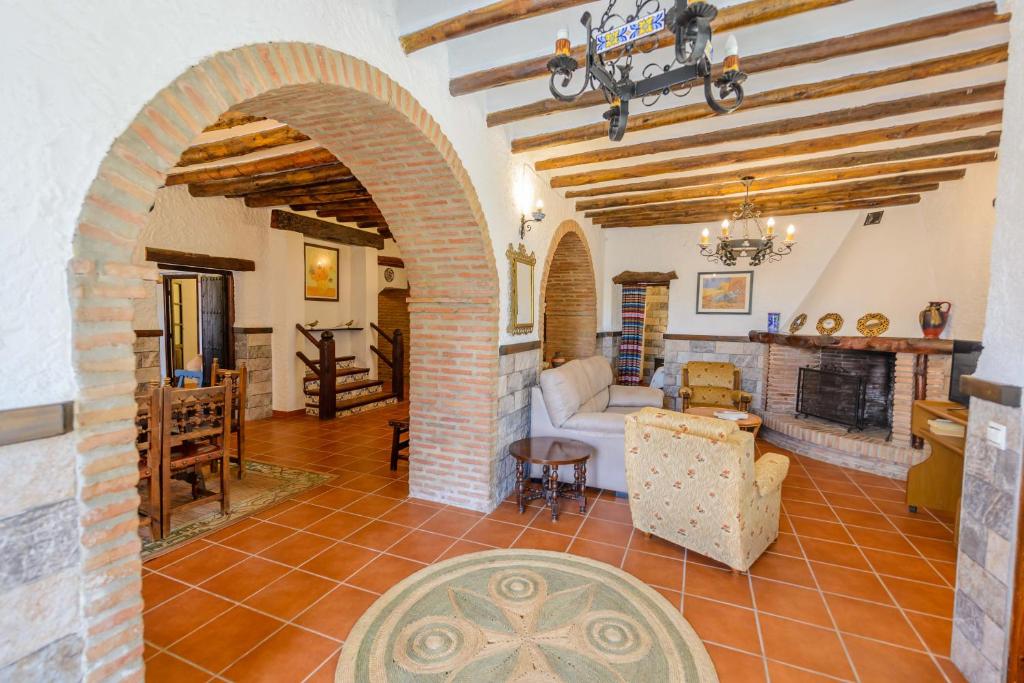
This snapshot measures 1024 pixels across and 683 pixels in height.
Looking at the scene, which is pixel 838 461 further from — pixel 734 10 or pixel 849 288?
pixel 734 10

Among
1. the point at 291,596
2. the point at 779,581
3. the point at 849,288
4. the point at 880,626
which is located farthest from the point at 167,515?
the point at 849,288

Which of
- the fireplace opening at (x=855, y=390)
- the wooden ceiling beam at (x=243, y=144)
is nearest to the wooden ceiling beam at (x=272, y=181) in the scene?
the wooden ceiling beam at (x=243, y=144)

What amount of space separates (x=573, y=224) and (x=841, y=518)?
369cm

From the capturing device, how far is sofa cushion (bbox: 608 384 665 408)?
5.25m

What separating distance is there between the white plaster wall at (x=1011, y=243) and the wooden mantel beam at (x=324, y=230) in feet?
21.2

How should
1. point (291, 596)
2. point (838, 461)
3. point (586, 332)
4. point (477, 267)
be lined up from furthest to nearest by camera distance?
point (586, 332) → point (838, 461) → point (477, 267) → point (291, 596)

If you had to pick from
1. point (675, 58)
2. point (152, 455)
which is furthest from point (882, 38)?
point (152, 455)

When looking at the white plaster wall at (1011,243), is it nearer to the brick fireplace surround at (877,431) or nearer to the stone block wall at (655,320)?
the brick fireplace surround at (877,431)

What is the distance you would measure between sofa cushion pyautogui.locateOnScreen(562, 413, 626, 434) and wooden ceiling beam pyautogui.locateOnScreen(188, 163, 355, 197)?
2833 millimetres

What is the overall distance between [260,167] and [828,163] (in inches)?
191

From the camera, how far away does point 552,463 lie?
3.19 metres

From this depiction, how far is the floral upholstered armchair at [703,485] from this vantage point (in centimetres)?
253

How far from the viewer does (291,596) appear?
7.79ft

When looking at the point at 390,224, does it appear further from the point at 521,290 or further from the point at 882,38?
the point at 882,38
